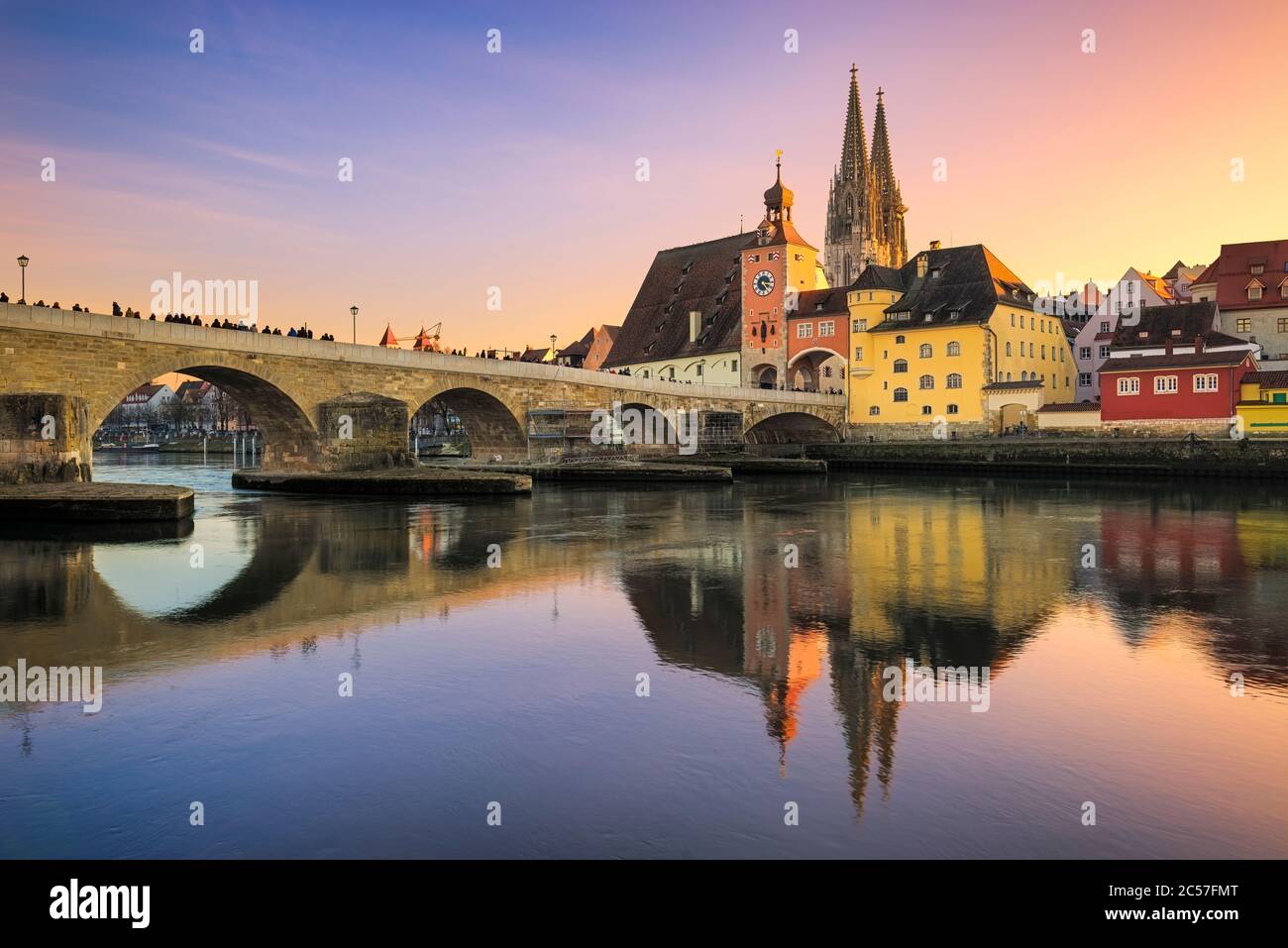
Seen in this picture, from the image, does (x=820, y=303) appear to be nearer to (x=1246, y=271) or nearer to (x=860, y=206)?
(x=1246, y=271)

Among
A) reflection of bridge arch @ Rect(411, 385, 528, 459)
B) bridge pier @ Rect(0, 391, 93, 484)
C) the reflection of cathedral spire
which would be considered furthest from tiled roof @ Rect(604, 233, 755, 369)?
the reflection of cathedral spire

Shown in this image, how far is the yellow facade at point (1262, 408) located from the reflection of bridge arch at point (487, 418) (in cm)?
3440

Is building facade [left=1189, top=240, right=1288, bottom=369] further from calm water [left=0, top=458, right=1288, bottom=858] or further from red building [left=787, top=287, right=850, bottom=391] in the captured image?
calm water [left=0, top=458, right=1288, bottom=858]

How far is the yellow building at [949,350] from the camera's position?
56344 mm

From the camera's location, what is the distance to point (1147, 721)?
690 centimetres

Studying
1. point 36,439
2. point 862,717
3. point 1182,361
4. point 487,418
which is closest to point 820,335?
point 1182,361

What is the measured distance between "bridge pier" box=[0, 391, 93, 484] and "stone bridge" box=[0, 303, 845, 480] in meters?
Result: 0.03

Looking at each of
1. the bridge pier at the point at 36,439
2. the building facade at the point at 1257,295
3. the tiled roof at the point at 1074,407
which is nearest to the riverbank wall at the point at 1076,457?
the tiled roof at the point at 1074,407

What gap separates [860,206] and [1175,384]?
53.5 m

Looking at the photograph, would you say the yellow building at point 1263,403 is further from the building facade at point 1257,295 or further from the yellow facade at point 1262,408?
the building facade at point 1257,295

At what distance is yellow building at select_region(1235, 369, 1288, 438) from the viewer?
43812mm

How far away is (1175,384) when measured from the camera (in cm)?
4753

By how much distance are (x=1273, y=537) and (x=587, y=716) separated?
61.4 feet
